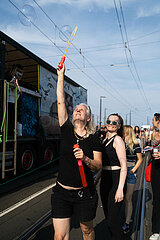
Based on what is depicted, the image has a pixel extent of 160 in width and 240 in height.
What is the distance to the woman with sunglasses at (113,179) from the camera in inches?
100

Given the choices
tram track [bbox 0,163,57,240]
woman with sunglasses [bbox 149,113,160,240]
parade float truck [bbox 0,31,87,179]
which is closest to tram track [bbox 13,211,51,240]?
tram track [bbox 0,163,57,240]

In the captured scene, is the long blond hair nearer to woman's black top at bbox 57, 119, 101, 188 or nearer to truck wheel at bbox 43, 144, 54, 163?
woman's black top at bbox 57, 119, 101, 188

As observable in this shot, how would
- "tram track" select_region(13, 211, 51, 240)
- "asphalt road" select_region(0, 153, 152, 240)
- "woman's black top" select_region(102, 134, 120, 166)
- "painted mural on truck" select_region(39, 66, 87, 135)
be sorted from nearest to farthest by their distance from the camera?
→ "woman's black top" select_region(102, 134, 120, 166), "tram track" select_region(13, 211, 51, 240), "asphalt road" select_region(0, 153, 152, 240), "painted mural on truck" select_region(39, 66, 87, 135)

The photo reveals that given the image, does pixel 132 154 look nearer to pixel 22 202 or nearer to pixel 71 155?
pixel 71 155

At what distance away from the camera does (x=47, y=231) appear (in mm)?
3270

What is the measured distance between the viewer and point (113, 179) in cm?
271

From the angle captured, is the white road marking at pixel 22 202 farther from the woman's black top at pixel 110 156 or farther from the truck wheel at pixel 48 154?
the truck wheel at pixel 48 154

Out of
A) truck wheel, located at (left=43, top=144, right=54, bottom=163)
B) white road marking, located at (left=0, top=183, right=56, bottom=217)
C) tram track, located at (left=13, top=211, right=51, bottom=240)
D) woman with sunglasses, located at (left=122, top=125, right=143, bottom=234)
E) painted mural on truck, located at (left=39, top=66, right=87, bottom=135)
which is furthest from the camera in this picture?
truck wheel, located at (left=43, top=144, right=54, bottom=163)

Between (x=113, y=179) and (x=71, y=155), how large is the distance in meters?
0.79

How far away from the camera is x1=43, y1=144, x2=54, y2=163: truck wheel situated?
8641mm

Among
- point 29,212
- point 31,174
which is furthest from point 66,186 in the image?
point 31,174

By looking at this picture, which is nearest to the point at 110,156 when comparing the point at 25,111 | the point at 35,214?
the point at 35,214

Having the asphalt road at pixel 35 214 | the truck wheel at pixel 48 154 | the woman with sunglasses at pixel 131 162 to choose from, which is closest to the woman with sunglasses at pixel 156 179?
the asphalt road at pixel 35 214

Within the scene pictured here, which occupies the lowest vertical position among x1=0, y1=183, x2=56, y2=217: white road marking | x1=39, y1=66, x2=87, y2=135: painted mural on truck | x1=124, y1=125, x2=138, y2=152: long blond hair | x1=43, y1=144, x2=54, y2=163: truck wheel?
x1=0, y1=183, x2=56, y2=217: white road marking
